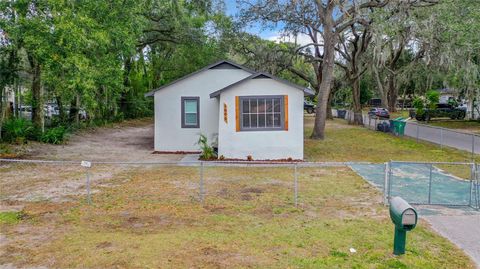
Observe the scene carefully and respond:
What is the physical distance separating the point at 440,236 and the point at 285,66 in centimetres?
2014

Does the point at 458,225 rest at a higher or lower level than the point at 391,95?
lower

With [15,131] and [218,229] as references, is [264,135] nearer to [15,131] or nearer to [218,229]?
[218,229]

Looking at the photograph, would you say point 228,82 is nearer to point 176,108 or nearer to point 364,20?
point 176,108

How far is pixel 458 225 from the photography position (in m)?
7.23

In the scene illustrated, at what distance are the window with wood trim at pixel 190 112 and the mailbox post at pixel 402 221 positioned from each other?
12.2m

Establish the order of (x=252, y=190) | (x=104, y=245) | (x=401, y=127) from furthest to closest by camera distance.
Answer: (x=401, y=127) → (x=252, y=190) → (x=104, y=245)

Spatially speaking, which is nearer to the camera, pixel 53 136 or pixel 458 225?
pixel 458 225

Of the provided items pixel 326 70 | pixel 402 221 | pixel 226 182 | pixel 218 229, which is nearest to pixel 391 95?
pixel 326 70

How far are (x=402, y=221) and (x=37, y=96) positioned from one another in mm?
16931

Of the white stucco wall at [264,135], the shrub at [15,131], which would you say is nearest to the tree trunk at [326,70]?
the white stucco wall at [264,135]

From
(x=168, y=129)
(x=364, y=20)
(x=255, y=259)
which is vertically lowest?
(x=255, y=259)

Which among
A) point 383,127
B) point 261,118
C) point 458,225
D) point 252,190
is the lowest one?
point 458,225

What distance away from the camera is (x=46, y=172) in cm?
1239

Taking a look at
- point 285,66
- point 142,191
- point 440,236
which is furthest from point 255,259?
point 285,66
